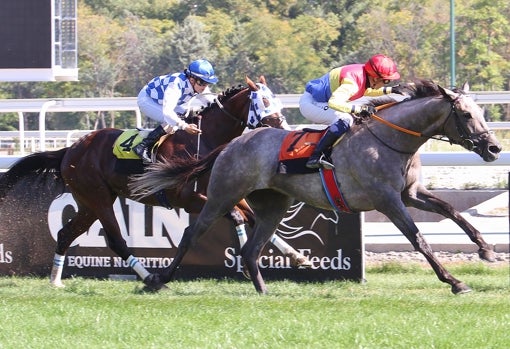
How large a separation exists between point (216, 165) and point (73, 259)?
243cm

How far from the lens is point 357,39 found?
183 feet

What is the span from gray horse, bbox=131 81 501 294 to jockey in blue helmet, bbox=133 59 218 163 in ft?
1.38

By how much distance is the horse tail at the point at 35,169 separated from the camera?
9789 mm

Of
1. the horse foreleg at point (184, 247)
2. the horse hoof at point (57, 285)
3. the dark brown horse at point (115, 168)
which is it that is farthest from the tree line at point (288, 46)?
the horse foreleg at point (184, 247)

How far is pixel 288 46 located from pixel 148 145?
148 feet

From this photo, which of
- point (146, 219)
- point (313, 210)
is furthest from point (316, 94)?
point (146, 219)

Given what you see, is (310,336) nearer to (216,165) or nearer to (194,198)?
(216,165)

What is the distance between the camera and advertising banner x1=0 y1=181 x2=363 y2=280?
9.53 m

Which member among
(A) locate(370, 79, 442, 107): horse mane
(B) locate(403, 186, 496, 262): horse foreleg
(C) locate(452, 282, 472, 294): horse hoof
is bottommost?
(C) locate(452, 282, 472, 294): horse hoof

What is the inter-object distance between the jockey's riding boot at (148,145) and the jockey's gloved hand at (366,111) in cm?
182

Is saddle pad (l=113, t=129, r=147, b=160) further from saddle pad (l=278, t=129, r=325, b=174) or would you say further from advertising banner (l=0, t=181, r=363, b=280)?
saddle pad (l=278, t=129, r=325, b=174)

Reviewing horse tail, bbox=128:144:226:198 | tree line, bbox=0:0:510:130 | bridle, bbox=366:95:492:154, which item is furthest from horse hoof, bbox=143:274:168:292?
tree line, bbox=0:0:510:130

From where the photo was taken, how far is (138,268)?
29.4 feet

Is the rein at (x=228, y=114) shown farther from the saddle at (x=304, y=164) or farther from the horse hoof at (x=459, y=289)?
the horse hoof at (x=459, y=289)
